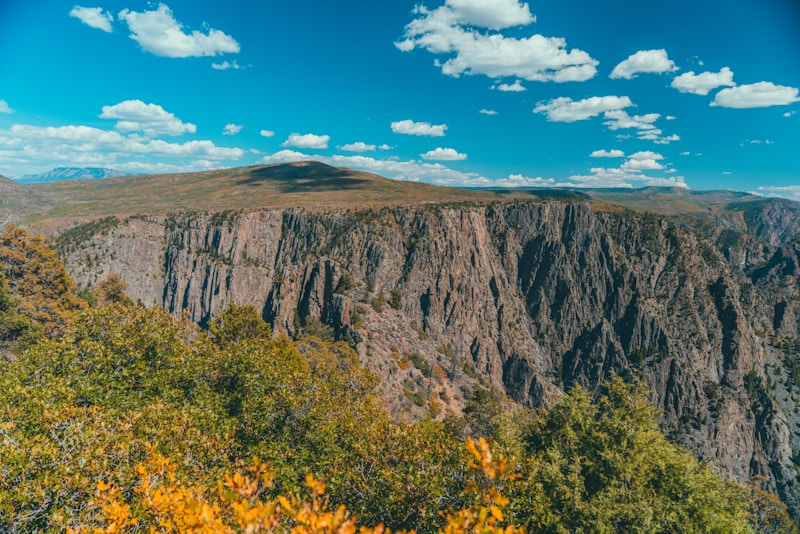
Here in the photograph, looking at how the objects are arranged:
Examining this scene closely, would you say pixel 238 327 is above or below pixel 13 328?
below

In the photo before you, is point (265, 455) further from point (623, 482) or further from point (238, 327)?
point (238, 327)

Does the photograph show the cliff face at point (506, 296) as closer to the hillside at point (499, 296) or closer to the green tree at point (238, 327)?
the hillside at point (499, 296)

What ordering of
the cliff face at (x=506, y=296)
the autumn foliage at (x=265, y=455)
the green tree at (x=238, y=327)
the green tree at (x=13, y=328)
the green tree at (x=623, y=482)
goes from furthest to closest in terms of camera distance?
the cliff face at (x=506, y=296)
the green tree at (x=238, y=327)
the green tree at (x=13, y=328)
the green tree at (x=623, y=482)
the autumn foliage at (x=265, y=455)

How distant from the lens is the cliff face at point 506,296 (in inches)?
4355

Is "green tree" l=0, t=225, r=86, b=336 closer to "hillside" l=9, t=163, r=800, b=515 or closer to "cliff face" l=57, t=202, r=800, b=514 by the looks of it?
"hillside" l=9, t=163, r=800, b=515

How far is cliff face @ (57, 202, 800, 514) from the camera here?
363 feet

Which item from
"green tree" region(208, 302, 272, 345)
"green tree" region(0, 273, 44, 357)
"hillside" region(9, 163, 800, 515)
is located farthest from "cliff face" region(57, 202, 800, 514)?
"green tree" region(0, 273, 44, 357)

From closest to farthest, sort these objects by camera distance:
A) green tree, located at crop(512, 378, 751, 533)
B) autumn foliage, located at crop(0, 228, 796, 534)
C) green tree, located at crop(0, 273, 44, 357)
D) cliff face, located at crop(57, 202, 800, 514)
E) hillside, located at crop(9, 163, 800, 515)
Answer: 1. autumn foliage, located at crop(0, 228, 796, 534)
2. green tree, located at crop(512, 378, 751, 533)
3. green tree, located at crop(0, 273, 44, 357)
4. hillside, located at crop(9, 163, 800, 515)
5. cliff face, located at crop(57, 202, 800, 514)

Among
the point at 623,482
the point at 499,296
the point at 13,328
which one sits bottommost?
the point at 499,296

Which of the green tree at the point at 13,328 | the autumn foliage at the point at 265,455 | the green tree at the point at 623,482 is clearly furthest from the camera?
the green tree at the point at 13,328

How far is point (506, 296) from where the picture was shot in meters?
148

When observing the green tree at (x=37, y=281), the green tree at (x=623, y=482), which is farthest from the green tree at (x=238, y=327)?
the green tree at (x=623, y=482)

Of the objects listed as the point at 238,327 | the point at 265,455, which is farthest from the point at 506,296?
the point at 265,455

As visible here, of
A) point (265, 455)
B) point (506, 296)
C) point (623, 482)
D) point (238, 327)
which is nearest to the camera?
point (265, 455)
